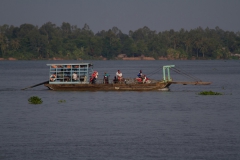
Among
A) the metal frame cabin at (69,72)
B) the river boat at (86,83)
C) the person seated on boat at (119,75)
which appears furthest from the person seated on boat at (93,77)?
the person seated on boat at (119,75)

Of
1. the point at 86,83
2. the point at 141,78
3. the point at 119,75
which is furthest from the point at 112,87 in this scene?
the point at 141,78

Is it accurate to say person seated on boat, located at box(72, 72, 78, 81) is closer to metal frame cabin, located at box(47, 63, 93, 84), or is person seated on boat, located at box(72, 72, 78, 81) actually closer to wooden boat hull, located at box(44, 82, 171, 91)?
metal frame cabin, located at box(47, 63, 93, 84)

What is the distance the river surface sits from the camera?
23.9 meters

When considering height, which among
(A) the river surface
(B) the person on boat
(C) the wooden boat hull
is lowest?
(A) the river surface

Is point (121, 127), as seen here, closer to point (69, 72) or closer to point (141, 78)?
point (141, 78)

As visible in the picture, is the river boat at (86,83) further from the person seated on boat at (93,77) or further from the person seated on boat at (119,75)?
the person seated on boat at (119,75)

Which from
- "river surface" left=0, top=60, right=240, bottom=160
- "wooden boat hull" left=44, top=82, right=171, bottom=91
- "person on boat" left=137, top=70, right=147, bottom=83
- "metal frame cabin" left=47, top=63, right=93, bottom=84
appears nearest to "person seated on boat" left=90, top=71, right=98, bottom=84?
"metal frame cabin" left=47, top=63, right=93, bottom=84

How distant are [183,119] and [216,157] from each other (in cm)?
994

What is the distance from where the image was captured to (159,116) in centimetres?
3431

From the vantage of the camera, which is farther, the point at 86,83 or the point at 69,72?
the point at 69,72

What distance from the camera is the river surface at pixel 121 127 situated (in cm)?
2391

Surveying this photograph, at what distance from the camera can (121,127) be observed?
29984 mm

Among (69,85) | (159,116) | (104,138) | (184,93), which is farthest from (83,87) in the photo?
(104,138)

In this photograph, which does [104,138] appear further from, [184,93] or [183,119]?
[184,93]
